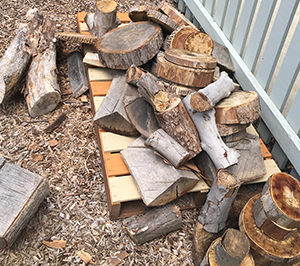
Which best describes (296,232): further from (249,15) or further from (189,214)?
(249,15)

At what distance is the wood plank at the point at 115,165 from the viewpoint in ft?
7.93

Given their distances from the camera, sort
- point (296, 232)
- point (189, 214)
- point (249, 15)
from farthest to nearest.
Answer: point (249, 15)
point (189, 214)
point (296, 232)

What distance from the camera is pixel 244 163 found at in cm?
242

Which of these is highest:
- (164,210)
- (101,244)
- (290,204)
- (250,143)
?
(290,204)

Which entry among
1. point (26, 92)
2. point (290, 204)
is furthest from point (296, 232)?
point (26, 92)

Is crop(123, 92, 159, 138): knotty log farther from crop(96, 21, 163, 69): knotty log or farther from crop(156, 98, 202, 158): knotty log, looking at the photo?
crop(96, 21, 163, 69): knotty log

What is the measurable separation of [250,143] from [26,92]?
2270 millimetres

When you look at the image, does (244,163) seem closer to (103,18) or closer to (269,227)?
(269,227)

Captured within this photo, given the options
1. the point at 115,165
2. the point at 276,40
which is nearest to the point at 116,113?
the point at 115,165

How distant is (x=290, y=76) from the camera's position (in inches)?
101

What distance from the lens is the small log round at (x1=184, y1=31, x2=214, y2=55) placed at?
2908mm

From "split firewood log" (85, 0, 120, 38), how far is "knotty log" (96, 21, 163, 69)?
0.40 meters

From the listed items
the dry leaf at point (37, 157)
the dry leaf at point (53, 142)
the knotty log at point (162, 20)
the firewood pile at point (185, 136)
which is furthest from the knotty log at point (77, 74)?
the knotty log at point (162, 20)

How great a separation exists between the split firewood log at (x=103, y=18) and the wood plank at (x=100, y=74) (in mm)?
562
